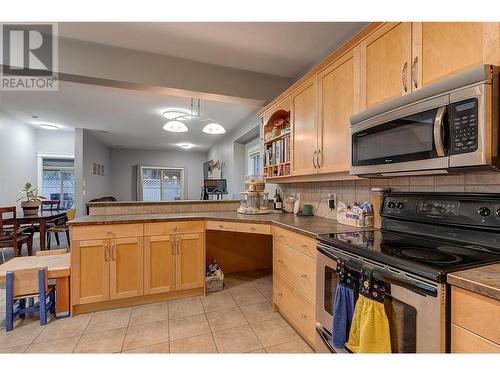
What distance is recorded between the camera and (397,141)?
4.52 ft

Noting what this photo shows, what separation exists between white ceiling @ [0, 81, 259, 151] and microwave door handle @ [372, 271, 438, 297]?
10.6 ft

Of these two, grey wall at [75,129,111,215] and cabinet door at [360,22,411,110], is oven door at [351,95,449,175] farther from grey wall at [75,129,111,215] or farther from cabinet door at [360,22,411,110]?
grey wall at [75,129,111,215]

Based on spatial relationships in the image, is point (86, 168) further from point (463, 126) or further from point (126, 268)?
point (463, 126)

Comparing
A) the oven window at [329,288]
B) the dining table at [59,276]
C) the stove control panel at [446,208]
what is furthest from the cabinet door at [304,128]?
the dining table at [59,276]

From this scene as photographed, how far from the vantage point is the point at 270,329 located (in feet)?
6.48

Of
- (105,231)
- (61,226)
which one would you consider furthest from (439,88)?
(61,226)

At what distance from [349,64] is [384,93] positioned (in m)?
0.42

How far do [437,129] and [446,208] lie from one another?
48 cm

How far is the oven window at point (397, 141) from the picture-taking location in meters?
1.22

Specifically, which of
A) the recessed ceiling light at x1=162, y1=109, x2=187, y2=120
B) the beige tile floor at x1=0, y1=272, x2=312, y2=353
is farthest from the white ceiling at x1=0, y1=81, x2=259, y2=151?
the beige tile floor at x1=0, y1=272, x2=312, y2=353

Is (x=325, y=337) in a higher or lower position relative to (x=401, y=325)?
lower

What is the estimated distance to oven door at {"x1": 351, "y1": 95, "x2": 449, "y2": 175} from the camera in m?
1.14
